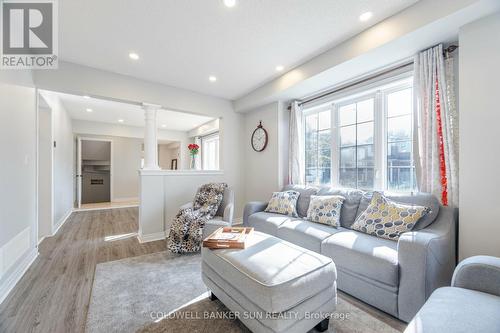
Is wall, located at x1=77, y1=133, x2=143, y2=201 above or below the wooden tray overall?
above

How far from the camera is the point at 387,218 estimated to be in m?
2.03

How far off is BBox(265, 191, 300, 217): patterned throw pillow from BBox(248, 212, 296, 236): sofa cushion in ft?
0.32

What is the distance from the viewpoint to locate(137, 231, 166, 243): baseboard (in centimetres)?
334

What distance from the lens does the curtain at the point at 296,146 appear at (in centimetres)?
366

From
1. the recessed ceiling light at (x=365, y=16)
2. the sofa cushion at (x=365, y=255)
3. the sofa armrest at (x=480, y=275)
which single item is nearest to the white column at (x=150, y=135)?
the sofa cushion at (x=365, y=255)

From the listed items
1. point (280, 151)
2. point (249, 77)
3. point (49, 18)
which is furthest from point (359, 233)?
point (49, 18)

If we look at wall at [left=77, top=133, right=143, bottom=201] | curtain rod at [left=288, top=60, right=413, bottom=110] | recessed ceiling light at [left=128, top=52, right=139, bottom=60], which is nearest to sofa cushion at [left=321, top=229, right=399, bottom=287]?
curtain rod at [left=288, top=60, right=413, bottom=110]

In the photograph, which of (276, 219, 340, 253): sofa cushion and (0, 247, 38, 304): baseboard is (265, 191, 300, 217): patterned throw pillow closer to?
(276, 219, 340, 253): sofa cushion

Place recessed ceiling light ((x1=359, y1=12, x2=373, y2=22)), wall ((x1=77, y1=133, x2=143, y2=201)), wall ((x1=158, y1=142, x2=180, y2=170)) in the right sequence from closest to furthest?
recessed ceiling light ((x1=359, y1=12, x2=373, y2=22)) < wall ((x1=77, y1=133, x2=143, y2=201)) < wall ((x1=158, y1=142, x2=180, y2=170))

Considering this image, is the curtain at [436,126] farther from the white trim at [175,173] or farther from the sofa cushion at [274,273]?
the white trim at [175,173]

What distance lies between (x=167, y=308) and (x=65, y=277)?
1353 mm

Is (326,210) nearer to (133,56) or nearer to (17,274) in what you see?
(133,56)

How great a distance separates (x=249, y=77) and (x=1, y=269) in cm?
353

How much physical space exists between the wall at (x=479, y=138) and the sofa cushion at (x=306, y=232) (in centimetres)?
108
